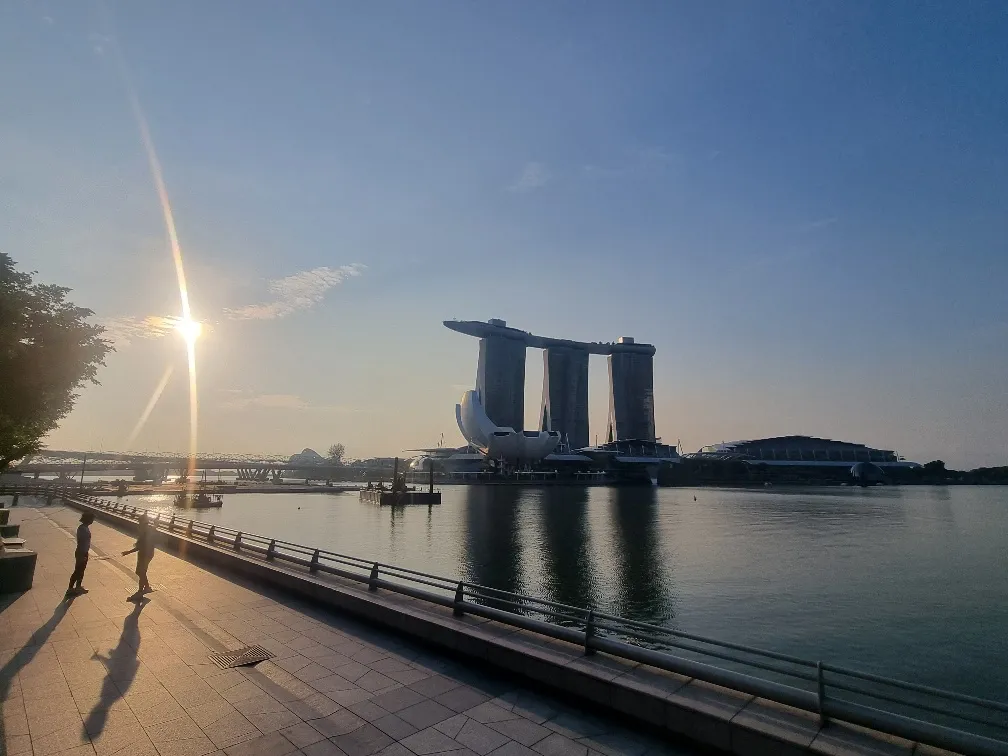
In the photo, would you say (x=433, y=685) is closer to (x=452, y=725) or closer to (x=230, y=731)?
(x=452, y=725)

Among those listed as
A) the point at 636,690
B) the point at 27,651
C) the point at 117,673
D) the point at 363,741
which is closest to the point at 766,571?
the point at 636,690

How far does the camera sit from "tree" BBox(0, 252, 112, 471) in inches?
527

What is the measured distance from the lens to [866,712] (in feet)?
18.4

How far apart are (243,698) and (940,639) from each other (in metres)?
19.8

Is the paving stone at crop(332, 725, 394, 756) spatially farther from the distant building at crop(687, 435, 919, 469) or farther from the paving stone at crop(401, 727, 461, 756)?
the distant building at crop(687, 435, 919, 469)

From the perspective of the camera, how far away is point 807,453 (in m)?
195

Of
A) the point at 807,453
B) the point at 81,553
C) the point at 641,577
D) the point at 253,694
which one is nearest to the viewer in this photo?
the point at 253,694

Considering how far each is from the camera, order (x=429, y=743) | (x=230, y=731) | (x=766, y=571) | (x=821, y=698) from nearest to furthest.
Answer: (x=821, y=698) < (x=429, y=743) < (x=230, y=731) < (x=766, y=571)

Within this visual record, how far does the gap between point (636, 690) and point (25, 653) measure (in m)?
9.17

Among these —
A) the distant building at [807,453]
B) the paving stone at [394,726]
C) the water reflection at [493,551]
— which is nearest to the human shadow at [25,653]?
the paving stone at [394,726]

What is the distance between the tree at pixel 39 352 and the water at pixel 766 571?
16094mm

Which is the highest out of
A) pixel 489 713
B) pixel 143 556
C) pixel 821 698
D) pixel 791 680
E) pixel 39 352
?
pixel 39 352

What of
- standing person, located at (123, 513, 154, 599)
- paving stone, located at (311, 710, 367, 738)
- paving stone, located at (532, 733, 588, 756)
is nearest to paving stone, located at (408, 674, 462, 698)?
paving stone, located at (311, 710, 367, 738)

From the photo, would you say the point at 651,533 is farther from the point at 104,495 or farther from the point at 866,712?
the point at 104,495
